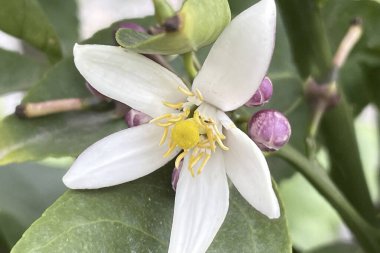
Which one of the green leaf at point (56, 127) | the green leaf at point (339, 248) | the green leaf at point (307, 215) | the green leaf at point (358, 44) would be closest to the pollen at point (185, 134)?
the green leaf at point (56, 127)

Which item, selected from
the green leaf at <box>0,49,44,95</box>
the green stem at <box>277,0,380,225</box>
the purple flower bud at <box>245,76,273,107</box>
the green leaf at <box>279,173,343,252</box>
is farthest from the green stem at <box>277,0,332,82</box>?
the green leaf at <box>279,173,343,252</box>

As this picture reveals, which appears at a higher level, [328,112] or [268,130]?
[268,130]

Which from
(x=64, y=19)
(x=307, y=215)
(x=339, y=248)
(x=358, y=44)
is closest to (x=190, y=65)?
(x=358, y=44)

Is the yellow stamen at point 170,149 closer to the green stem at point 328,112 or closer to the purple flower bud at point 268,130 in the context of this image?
the purple flower bud at point 268,130

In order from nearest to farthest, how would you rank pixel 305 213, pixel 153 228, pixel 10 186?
pixel 153 228 → pixel 10 186 → pixel 305 213

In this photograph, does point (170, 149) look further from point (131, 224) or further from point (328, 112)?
point (328, 112)

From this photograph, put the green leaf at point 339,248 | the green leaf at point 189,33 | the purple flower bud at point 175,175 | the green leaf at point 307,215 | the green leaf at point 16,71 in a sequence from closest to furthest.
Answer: the green leaf at point 189,33, the purple flower bud at point 175,175, the green leaf at point 16,71, the green leaf at point 339,248, the green leaf at point 307,215

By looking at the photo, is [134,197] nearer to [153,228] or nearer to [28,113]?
[153,228]

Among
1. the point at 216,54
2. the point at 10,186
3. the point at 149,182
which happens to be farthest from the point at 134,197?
the point at 10,186
